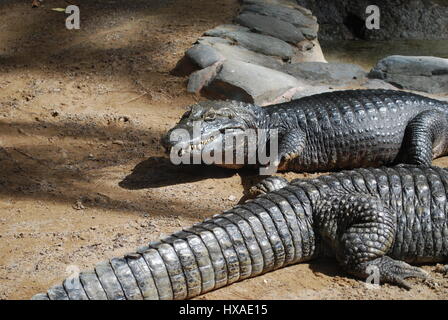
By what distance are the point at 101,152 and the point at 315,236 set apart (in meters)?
2.49

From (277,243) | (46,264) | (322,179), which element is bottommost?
(46,264)

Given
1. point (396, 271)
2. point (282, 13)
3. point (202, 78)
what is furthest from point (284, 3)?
point (396, 271)

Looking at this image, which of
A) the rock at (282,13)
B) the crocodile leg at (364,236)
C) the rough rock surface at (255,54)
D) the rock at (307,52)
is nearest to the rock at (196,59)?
the rough rock surface at (255,54)

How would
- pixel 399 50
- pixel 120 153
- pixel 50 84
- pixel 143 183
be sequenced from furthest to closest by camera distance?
pixel 399 50 < pixel 50 84 < pixel 120 153 < pixel 143 183

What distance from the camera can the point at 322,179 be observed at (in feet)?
13.8

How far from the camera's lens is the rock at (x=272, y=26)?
815 cm

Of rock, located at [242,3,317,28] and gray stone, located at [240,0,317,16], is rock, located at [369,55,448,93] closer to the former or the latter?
rock, located at [242,3,317,28]

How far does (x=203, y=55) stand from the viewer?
7043mm

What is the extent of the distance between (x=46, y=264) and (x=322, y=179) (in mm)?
1932

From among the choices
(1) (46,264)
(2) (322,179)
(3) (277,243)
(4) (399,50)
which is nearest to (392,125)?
(2) (322,179)

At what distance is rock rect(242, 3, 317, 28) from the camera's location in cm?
875

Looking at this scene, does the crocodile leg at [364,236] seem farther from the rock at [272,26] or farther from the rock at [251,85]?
the rock at [272,26]

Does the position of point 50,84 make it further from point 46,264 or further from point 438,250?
point 438,250

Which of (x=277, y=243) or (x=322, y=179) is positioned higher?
(x=322, y=179)
